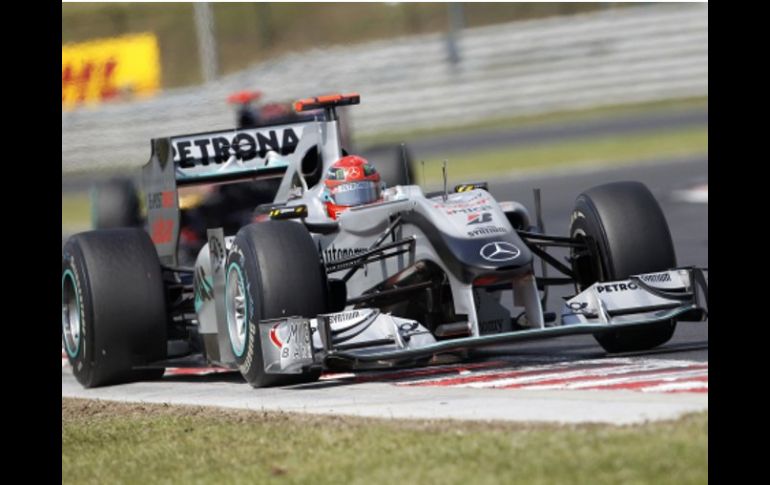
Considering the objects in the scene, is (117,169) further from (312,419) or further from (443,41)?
(312,419)

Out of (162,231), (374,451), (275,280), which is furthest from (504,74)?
(374,451)

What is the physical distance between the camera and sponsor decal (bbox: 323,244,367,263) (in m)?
11.7

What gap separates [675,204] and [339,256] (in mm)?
10126

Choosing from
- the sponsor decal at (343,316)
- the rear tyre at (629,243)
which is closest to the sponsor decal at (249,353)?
the sponsor decal at (343,316)

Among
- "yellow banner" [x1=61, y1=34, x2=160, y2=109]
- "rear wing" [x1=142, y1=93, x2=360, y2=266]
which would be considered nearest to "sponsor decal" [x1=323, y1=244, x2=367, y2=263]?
"rear wing" [x1=142, y1=93, x2=360, y2=266]

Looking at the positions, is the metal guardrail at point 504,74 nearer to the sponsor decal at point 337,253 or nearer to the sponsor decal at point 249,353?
the sponsor decal at point 337,253

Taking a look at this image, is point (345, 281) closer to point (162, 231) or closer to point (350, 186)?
point (350, 186)

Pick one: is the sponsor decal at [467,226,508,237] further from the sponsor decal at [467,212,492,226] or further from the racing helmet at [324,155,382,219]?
the racing helmet at [324,155,382,219]

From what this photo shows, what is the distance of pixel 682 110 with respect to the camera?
105 feet

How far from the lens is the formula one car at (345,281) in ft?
34.4

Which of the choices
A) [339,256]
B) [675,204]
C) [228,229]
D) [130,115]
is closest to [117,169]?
[130,115]

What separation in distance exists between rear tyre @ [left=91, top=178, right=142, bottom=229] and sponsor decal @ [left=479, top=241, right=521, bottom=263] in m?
5.74

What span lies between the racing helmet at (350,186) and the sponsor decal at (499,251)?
173cm

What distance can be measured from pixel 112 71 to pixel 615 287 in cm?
2443
